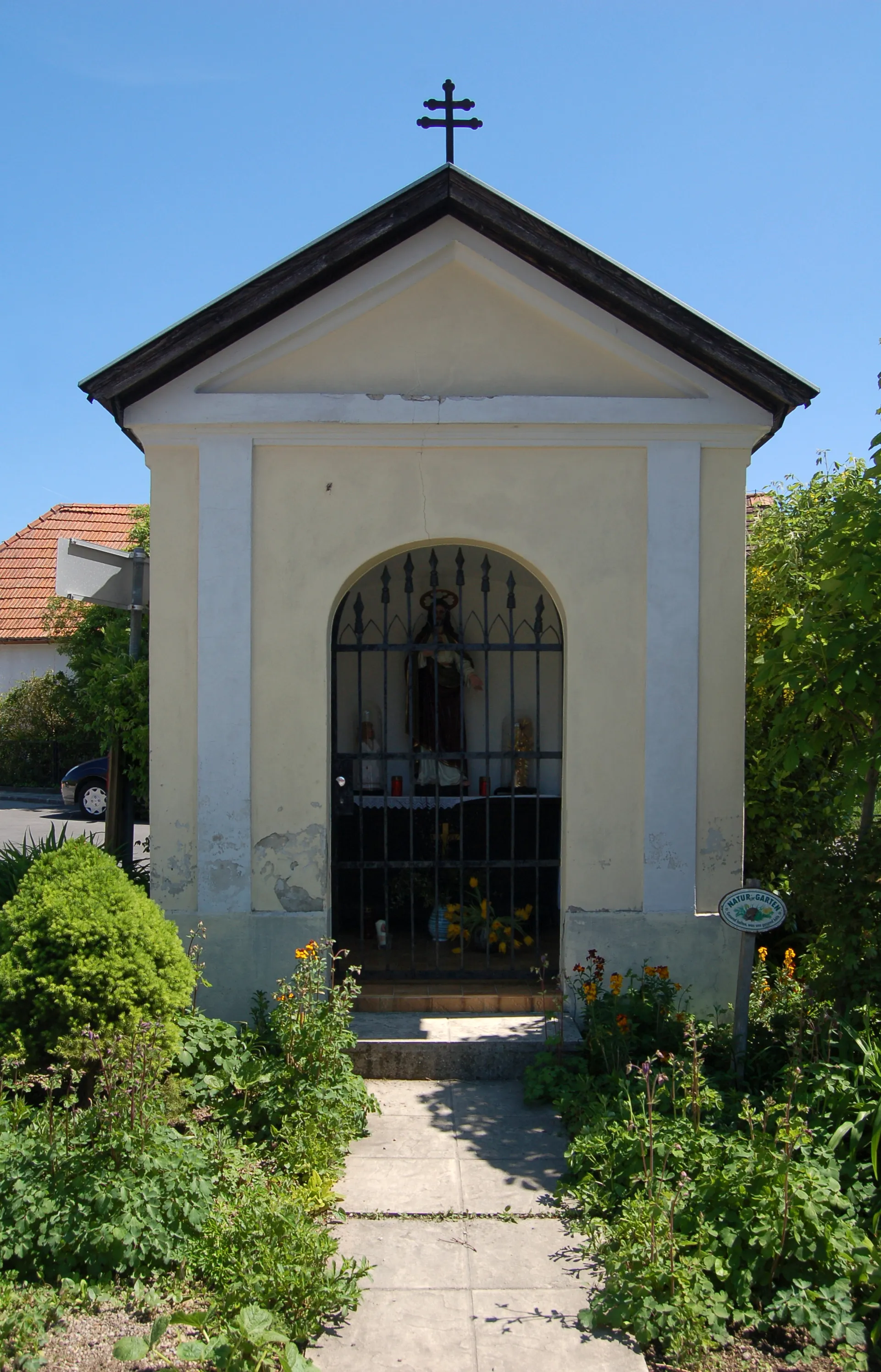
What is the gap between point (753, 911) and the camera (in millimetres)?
5199

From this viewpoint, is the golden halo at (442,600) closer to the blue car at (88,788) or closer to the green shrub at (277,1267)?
the green shrub at (277,1267)

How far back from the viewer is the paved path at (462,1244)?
133 inches

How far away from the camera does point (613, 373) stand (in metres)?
5.97

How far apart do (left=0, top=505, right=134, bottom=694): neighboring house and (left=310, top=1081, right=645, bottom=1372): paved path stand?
16514mm

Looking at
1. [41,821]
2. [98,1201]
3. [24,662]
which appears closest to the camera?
[98,1201]

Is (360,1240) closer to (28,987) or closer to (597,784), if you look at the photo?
(28,987)

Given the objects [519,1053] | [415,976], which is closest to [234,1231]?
[519,1053]

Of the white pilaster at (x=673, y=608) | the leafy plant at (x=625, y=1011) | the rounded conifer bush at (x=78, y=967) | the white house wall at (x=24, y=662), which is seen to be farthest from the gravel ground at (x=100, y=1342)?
the white house wall at (x=24, y=662)

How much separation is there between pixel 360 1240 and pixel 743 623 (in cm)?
380

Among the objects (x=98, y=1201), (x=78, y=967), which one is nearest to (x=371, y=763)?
(x=78, y=967)

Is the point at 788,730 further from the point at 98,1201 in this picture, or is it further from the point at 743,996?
the point at 98,1201

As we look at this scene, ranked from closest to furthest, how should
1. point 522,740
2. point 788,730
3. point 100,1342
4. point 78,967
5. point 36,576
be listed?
point 100,1342, point 78,967, point 788,730, point 522,740, point 36,576

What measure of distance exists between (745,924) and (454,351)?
3.52 metres

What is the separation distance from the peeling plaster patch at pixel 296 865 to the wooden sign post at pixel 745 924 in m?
2.22
